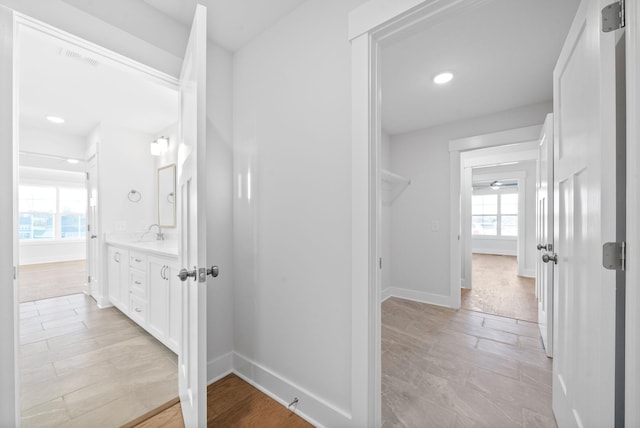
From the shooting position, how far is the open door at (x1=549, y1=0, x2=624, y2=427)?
804 millimetres

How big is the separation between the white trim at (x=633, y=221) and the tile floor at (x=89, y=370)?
89.1 inches

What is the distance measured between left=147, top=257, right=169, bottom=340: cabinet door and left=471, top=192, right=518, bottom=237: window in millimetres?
9125

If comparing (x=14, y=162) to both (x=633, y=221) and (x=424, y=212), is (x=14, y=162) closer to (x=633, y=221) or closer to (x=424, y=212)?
(x=633, y=221)

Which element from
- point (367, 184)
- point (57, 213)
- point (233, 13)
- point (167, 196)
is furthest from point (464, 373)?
point (57, 213)

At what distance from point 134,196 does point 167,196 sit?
65 centimetres

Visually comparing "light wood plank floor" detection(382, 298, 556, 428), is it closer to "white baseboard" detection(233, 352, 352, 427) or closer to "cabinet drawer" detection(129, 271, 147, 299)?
"white baseboard" detection(233, 352, 352, 427)

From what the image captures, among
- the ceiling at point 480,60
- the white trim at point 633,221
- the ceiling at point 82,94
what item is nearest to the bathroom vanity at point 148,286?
the ceiling at point 82,94

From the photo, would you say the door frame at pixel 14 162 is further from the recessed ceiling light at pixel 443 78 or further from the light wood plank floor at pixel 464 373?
the recessed ceiling light at pixel 443 78

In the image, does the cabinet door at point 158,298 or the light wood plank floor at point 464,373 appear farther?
the cabinet door at point 158,298

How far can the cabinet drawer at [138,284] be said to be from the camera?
2.55 meters

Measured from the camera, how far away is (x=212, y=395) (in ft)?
5.49

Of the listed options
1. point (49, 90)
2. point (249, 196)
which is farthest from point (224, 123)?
point (49, 90)

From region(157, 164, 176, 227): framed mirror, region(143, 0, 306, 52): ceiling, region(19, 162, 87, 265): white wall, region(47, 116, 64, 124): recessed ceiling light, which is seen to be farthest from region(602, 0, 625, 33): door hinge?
region(19, 162, 87, 265): white wall

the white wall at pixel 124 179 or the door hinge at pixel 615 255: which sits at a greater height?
the white wall at pixel 124 179
